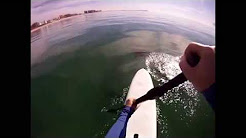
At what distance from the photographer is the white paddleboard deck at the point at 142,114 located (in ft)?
5.52

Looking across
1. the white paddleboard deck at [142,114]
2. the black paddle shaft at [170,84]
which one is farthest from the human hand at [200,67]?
the white paddleboard deck at [142,114]

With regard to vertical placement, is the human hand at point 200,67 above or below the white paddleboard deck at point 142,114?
above

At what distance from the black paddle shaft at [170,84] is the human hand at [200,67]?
0.03 ft

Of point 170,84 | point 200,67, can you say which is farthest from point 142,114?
point 200,67

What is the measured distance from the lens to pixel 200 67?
1.72m

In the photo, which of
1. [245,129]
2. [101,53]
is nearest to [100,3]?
[101,53]

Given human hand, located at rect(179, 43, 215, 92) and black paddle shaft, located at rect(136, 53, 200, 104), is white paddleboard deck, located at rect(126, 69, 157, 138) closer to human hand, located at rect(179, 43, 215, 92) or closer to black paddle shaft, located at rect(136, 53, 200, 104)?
black paddle shaft, located at rect(136, 53, 200, 104)

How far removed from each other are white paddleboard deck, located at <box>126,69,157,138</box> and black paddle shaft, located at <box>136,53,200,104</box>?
2cm

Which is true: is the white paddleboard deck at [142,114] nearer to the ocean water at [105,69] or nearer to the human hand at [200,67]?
the ocean water at [105,69]

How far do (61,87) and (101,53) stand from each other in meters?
0.23

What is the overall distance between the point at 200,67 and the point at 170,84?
0.15 metres

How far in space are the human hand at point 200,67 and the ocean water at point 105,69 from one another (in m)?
0.03

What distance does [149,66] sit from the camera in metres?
1.72
